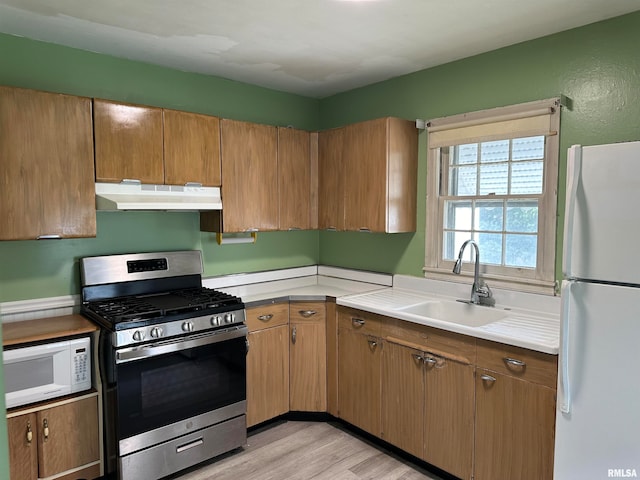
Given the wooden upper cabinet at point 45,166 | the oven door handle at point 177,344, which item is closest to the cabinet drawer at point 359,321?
the oven door handle at point 177,344

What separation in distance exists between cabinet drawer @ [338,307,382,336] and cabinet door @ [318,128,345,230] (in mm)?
702

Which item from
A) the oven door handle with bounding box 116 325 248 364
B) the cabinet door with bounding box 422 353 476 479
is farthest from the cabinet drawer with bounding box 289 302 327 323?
the cabinet door with bounding box 422 353 476 479

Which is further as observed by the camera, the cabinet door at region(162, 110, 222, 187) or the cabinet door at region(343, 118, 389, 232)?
the cabinet door at region(343, 118, 389, 232)

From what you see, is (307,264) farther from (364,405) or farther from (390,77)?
(390,77)

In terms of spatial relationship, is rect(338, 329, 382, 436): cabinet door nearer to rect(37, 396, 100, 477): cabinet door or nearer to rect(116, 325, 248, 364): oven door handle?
rect(116, 325, 248, 364): oven door handle

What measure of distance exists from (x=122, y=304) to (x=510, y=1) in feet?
8.72

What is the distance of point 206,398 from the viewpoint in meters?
2.71

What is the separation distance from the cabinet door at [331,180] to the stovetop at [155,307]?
1.06 meters

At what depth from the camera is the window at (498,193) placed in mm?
2580

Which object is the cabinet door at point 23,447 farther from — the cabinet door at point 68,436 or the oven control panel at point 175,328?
the oven control panel at point 175,328

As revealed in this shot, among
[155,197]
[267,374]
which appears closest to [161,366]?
[267,374]

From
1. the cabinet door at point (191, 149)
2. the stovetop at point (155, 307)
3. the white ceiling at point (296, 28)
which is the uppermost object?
the white ceiling at point (296, 28)

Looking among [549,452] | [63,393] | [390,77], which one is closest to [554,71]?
[390,77]

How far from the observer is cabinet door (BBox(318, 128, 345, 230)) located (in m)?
3.42
